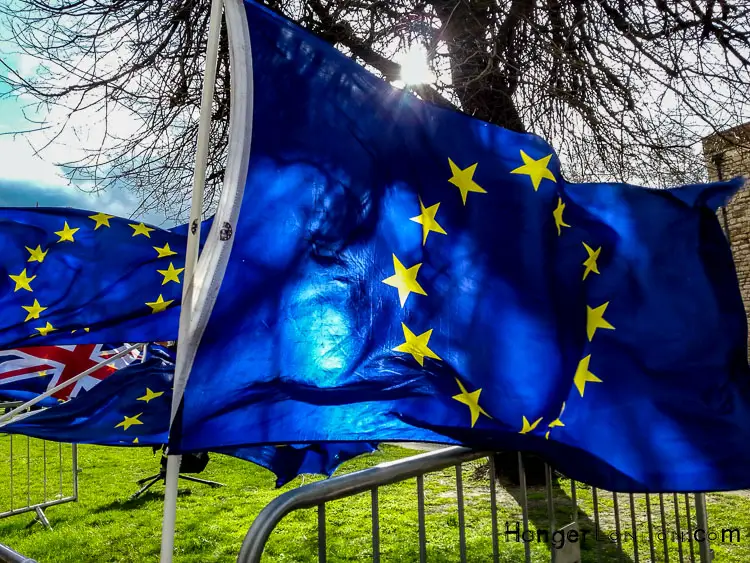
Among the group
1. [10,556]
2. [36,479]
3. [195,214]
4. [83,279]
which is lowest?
[36,479]

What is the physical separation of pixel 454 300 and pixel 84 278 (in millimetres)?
4221

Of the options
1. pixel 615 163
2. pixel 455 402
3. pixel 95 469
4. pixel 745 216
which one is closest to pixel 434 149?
pixel 455 402

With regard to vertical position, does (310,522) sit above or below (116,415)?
below

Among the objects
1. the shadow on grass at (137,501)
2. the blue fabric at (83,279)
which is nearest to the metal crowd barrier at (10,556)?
the blue fabric at (83,279)

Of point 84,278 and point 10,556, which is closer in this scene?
point 10,556

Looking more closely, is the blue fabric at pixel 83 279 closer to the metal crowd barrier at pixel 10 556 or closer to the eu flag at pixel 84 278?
the eu flag at pixel 84 278

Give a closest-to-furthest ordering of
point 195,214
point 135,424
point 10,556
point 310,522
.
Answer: point 195,214 → point 10,556 → point 135,424 → point 310,522

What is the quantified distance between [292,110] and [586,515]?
18.2 ft

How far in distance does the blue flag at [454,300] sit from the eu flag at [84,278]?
3.35 metres

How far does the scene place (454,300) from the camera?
8.20 ft

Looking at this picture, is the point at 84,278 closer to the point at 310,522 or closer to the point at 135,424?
the point at 135,424

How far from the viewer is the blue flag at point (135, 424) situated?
13.6 feet


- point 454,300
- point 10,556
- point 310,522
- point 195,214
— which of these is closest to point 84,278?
point 310,522

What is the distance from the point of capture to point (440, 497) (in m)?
7.54
